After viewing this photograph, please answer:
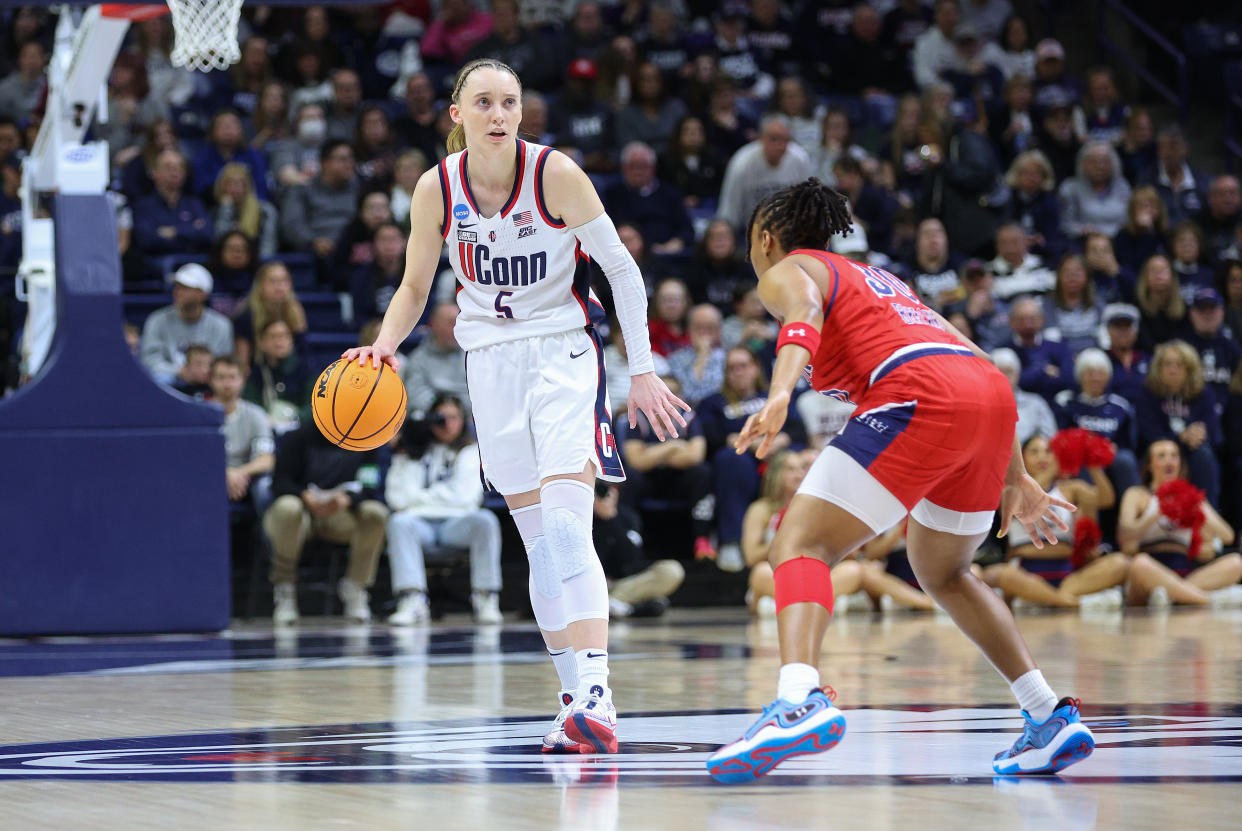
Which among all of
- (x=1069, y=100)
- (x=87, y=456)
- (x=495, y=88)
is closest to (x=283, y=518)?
(x=87, y=456)

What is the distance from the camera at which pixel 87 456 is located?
9.45 meters

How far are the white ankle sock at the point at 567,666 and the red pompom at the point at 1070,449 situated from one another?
708 centimetres

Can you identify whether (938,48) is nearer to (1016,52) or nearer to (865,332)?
(1016,52)

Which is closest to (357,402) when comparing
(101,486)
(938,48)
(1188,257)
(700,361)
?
(101,486)

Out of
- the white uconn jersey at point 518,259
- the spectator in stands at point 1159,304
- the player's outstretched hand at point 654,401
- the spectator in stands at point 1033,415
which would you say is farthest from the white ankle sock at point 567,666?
the spectator in stands at point 1159,304

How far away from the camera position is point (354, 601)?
1129cm

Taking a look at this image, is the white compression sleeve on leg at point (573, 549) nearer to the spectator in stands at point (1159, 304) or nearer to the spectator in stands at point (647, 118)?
the spectator in stands at point (1159, 304)

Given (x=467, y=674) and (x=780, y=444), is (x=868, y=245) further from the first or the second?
(x=467, y=674)

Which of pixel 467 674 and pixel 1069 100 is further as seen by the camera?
pixel 1069 100

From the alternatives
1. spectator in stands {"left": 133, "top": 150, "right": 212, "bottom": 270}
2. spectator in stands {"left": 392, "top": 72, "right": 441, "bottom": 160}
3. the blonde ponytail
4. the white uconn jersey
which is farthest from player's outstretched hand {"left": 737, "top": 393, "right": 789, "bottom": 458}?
spectator in stands {"left": 392, "top": 72, "right": 441, "bottom": 160}

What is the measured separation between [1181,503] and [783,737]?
8230mm

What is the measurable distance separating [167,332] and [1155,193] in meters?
8.21

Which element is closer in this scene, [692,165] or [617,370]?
[617,370]

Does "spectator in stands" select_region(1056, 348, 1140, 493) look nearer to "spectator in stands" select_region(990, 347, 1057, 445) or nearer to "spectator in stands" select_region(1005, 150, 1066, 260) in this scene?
"spectator in stands" select_region(990, 347, 1057, 445)
